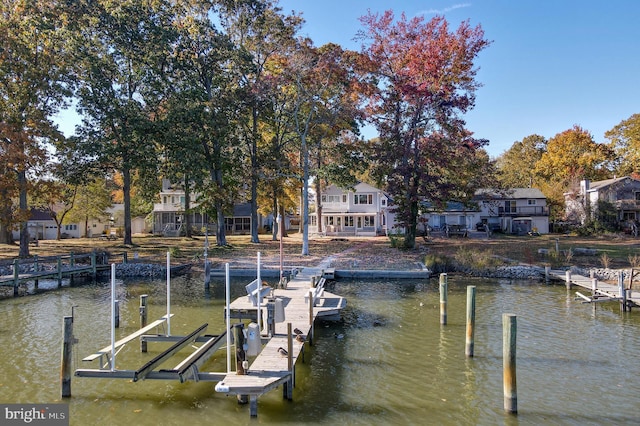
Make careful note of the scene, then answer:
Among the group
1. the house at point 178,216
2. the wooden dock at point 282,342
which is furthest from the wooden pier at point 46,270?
the house at point 178,216

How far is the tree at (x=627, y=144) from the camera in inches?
2279

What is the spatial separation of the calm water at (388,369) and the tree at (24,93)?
41.2ft

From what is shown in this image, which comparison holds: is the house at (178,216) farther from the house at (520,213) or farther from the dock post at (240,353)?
the dock post at (240,353)

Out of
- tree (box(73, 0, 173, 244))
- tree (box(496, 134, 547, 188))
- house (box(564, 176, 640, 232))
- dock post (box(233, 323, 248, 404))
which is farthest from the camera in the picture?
tree (box(496, 134, 547, 188))

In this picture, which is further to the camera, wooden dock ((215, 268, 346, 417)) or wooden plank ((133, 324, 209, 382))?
wooden plank ((133, 324, 209, 382))

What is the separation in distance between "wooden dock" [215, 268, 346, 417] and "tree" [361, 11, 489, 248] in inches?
706

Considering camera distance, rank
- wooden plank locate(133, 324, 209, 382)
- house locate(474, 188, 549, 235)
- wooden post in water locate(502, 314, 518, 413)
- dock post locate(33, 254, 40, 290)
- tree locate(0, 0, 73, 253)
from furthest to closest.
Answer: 1. house locate(474, 188, 549, 235)
2. tree locate(0, 0, 73, 253)
3. dock post locate(33, 254, 40, 290)
4. wooden plank locate(133, 324, 209, 382)
5. wooden post in water locate(502, 314, 518, 413)

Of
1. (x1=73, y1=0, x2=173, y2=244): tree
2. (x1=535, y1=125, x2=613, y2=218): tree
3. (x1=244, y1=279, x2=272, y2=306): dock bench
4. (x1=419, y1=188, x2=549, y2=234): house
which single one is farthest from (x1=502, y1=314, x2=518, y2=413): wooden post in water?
(x1=535, y1=125, x2=613, y2=218): tree

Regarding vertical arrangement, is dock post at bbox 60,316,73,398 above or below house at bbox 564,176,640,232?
below

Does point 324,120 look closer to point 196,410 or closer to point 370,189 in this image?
point 370,189

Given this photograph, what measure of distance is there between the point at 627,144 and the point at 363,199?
4051cm

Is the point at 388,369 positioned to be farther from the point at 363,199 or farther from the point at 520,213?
the point at 520,213

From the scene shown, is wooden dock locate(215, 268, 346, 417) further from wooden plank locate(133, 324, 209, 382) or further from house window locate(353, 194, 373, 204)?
house window locate(353, 194, 373, 204)

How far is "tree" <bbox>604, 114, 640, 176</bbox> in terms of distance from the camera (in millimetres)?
57875
